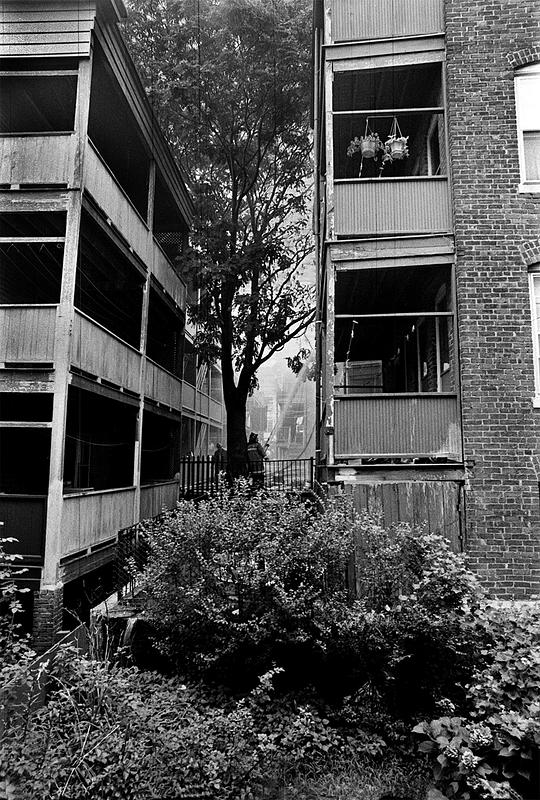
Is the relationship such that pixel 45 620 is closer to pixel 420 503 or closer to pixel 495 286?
pixel 420 503

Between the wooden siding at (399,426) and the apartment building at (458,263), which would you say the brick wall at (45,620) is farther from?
the wooden siding at (399,426)

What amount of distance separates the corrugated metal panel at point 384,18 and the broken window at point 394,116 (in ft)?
2.03

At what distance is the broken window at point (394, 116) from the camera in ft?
33.7

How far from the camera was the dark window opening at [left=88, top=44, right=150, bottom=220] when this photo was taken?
11742mm

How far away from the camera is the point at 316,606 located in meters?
5.68

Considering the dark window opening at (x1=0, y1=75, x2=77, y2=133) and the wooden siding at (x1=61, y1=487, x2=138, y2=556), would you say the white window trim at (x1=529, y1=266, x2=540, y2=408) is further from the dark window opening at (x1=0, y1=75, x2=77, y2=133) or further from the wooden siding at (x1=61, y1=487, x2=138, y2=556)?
the dark window opening at (x1=0, y1=75, x2=77, y2=133)

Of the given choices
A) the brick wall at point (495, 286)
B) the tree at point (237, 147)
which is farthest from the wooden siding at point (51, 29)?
the tree at point (237, 147)

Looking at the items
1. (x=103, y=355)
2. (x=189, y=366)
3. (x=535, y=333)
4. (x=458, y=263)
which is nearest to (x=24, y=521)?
(x=103, y=355)

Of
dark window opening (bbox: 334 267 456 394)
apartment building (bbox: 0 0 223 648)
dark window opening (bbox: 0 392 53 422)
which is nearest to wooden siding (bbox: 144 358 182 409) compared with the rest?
apartment building (bbox: 0 0 223 648)

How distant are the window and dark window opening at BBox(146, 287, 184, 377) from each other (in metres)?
11.8

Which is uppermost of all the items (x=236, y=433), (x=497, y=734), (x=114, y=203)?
(x=114, y=203)

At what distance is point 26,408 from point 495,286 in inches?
366

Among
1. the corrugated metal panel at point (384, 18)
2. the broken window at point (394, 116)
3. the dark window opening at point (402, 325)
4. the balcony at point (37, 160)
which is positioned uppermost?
the corrugated metal panel at point (384, 18)

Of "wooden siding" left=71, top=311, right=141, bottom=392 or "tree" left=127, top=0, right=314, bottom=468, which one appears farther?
"tree" left=127, top=0, right=314, bottom=468
